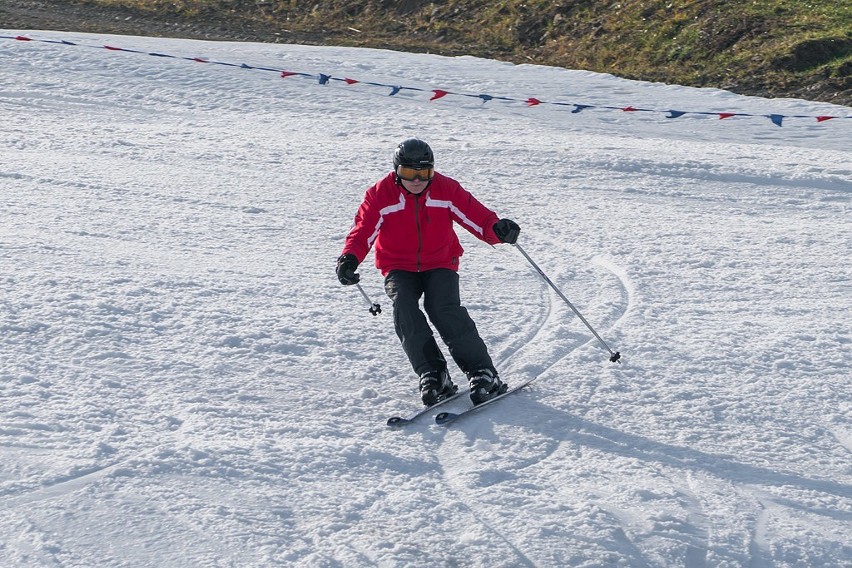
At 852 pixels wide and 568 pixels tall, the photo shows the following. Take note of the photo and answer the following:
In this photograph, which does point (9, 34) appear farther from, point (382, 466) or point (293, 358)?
point (382, 466)

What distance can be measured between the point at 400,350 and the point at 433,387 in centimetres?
87

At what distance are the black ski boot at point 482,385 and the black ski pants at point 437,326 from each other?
3 centimetres

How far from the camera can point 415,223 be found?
5.79 metres

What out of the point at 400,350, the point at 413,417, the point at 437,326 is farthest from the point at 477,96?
the point at 413,417

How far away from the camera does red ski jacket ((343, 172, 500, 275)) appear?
5770 mm

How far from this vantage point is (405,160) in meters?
5.64

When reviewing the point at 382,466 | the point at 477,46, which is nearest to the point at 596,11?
the point at 477,46

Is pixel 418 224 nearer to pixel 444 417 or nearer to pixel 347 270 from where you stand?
pixel 347 270

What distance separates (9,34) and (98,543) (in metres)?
13.0

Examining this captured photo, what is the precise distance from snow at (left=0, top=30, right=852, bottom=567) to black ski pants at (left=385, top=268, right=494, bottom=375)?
0.87 ft

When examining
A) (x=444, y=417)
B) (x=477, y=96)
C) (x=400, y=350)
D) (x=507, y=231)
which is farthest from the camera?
(x=477, y=96)

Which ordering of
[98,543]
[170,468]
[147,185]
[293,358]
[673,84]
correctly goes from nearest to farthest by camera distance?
1. [98,543]
2. [170,468]
3. [293,358]
4. [147,185]
5. [673,84]

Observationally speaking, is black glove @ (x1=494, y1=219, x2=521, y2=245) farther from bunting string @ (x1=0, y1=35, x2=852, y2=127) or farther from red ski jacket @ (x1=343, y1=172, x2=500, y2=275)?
bunting string @ (x1=0, y1=35, x2=852, y2=127)

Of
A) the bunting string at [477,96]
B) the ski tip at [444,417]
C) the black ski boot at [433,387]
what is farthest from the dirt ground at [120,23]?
the ski tip at [444,417]
